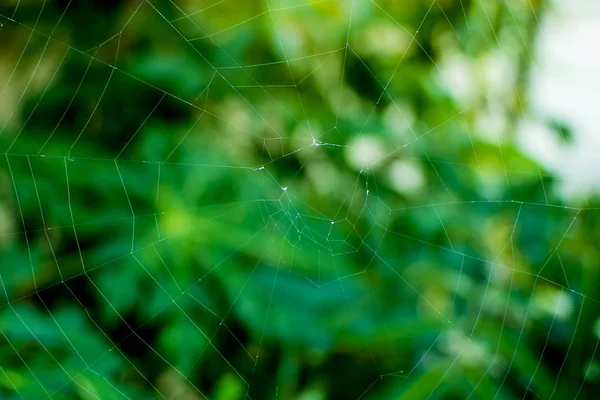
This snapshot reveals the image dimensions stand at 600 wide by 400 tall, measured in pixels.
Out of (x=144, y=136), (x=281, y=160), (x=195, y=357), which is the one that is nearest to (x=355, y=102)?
(x=281, y=160)

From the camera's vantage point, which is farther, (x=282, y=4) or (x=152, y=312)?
(x=282, y=4)

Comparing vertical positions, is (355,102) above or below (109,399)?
above

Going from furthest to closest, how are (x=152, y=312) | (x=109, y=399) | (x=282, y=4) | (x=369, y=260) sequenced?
(x=282, y=4) → (x=369, y=260) → (x=152, y=312) → (x=109, y=399)

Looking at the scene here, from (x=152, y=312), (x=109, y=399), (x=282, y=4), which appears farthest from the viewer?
(x=282, y=4)

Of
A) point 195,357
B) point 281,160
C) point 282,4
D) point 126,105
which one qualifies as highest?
point 282,4

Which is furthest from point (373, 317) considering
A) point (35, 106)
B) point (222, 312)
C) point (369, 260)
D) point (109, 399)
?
point (35, 106)

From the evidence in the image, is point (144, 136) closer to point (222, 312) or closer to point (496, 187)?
point (222, 312)

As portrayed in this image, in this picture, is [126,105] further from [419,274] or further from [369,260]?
[419,274]
